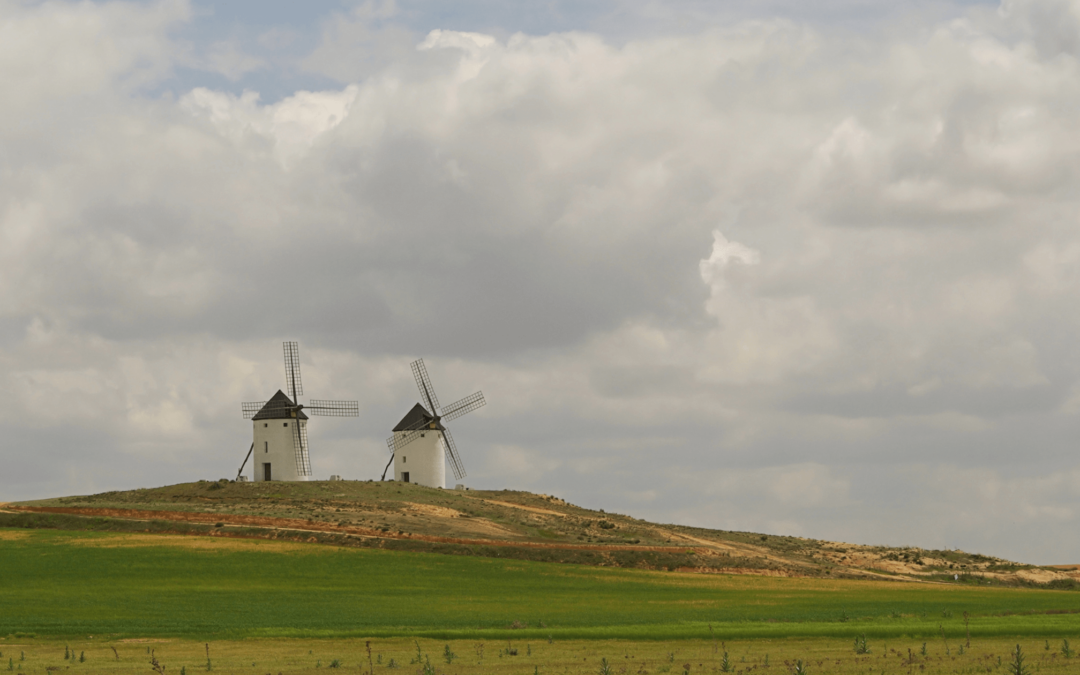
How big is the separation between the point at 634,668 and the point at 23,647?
20292mm

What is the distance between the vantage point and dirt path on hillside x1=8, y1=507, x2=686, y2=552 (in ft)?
232

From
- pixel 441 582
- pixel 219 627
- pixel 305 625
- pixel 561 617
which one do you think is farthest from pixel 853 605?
pixel 219 627

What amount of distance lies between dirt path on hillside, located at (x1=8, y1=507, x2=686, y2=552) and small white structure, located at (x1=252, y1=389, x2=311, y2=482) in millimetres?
24750

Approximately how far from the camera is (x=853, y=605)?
50875 millimetres

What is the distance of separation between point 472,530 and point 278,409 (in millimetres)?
32780

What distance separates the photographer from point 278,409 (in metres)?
103

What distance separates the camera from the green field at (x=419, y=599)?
40781mm

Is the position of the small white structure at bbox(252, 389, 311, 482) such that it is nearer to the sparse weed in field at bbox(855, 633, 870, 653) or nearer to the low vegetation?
the low vegetation

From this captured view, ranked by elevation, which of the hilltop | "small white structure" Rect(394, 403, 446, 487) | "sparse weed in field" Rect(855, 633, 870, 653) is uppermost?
"small white structure" Rect(394, 403, 446, 487)

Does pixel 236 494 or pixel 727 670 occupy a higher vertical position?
pixel 236 494

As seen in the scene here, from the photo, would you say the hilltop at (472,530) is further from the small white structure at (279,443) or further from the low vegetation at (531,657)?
the low vegetation at (531,657)

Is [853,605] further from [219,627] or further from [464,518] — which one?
[464,518]

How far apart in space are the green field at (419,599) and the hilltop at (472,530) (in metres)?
3.19

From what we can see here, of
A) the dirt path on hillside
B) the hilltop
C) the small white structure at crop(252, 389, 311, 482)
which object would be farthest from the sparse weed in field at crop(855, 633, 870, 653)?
the small white structure at crop(252, 389, 311, 482)
